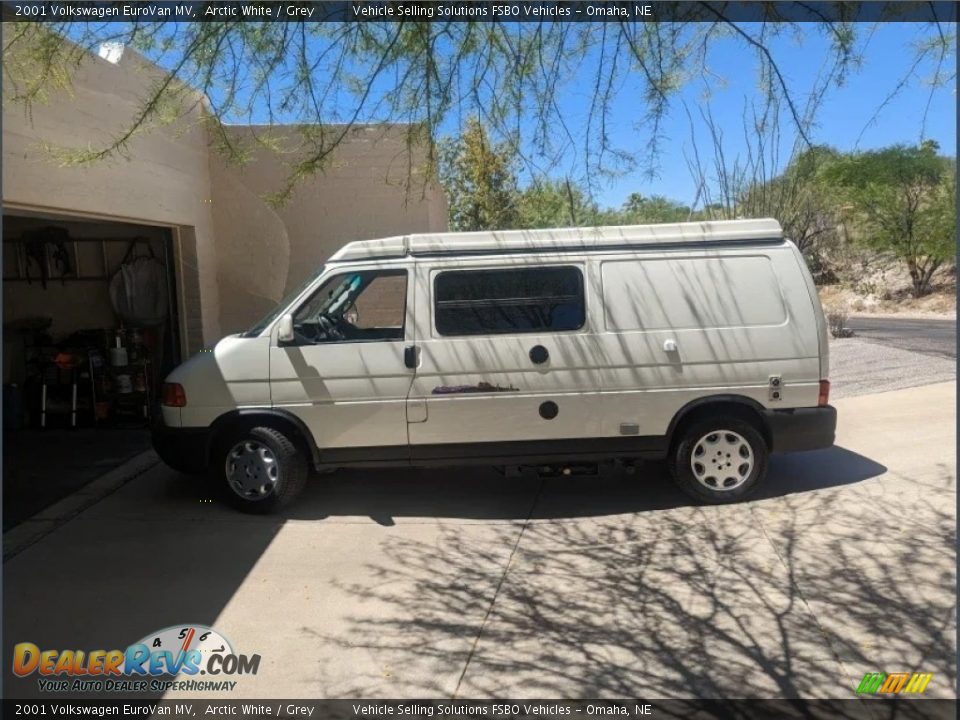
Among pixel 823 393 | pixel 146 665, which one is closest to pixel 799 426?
pixel 823 393

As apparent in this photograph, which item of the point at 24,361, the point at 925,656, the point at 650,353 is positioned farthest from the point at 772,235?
the point at 24,361

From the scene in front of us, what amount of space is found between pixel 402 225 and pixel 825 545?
7.35m

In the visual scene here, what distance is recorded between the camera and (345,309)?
6.09 metres

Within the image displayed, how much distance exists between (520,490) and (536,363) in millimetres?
1341

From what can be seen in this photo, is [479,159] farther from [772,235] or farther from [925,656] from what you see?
[925,656]

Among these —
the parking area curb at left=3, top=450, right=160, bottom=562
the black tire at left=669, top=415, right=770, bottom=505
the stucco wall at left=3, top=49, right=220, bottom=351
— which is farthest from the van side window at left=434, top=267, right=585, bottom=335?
the parking area curb at left=3, top=450, right=160, bottom=562

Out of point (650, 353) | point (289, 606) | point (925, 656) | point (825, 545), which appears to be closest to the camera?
point (925, 656)

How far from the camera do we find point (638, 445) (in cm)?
589

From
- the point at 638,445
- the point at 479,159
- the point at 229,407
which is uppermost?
the point at 479,159

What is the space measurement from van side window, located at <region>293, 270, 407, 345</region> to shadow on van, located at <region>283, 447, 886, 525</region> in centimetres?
134

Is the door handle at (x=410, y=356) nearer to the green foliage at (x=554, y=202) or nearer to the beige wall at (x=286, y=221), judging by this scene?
the green foliage at (x=554, y=202)

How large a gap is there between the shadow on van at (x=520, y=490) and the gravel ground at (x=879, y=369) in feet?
11.6

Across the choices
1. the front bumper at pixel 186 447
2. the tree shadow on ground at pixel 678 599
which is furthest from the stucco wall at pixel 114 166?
the tree shadow on ground at pixel 678 599

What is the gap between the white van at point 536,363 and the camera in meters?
5.76
